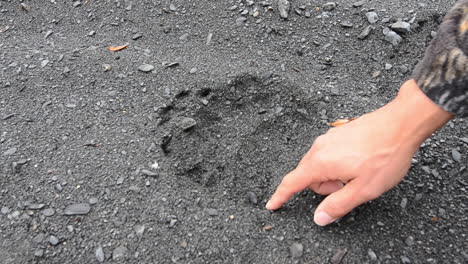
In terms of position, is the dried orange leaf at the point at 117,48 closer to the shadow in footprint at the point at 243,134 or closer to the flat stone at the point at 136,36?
the flat stone at the point at 136,36

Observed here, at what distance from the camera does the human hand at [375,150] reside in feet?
3.40

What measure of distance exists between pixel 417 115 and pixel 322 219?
355 millimetres

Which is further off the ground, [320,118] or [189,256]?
[320,118]

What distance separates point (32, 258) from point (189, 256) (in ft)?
1.44

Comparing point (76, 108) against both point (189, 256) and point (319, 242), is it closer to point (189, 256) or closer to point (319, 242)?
point (189, 256)

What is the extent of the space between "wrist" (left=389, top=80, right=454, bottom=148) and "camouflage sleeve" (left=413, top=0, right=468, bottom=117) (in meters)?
0.02

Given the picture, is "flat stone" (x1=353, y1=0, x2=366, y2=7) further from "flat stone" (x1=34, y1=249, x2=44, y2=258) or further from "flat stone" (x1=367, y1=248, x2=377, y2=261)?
"flat stone" (x1=34, y1=249, x2=44, y2=258)

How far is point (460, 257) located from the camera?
45.8 inches

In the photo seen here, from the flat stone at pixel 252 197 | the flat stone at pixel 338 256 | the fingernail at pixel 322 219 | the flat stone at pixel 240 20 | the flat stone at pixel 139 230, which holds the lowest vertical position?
→ the flat stone at pixel 139 230

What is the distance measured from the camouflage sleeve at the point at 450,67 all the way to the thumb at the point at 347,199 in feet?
→ 0.84

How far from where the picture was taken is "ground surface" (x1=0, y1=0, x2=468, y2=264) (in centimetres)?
122

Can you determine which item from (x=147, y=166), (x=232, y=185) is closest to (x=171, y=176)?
(x=147, y=166)

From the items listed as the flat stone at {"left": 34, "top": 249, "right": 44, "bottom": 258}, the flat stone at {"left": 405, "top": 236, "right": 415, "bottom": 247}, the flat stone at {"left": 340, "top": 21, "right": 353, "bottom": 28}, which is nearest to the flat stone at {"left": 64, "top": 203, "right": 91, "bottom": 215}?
the flat stone at {"left": 34, "top": 249, "right": 44, "bottom": 258}

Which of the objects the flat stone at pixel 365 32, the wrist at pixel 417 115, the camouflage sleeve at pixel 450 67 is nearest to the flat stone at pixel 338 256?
the wrist at pixel 417 115
